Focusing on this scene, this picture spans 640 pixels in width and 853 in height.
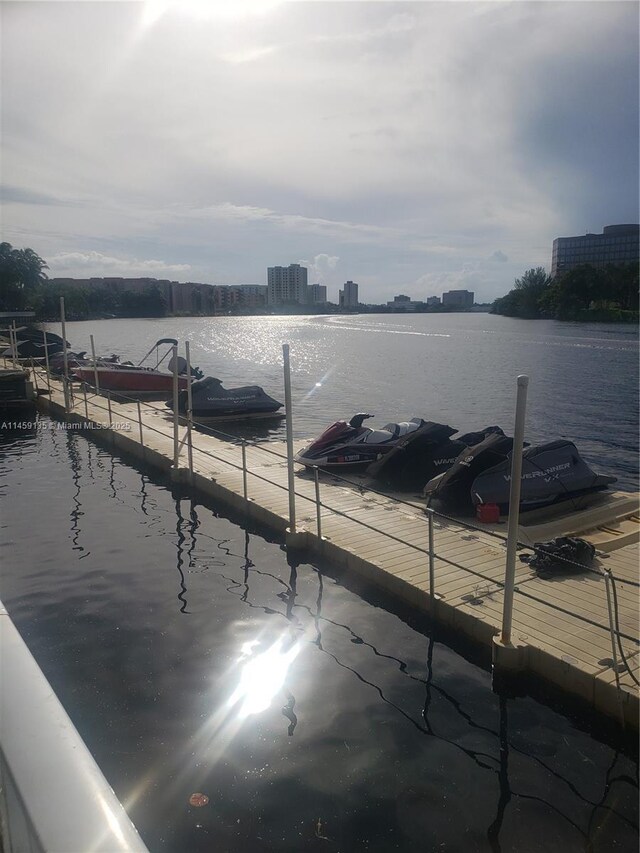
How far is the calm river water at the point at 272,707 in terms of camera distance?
15.3ft

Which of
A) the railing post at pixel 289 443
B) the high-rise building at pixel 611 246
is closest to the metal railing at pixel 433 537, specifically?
the railing post at pixel 289 443

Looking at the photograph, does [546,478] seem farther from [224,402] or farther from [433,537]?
[224,402]

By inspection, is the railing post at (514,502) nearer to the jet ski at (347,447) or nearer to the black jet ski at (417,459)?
the black jet ski at (417,459)

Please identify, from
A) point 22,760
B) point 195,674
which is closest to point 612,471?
point 195,674

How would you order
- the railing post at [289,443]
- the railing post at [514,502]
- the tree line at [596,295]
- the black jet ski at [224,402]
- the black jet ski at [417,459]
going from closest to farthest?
the railing post at [514,502] < the railing post at [289,443] < the black jet ski at [417,459] < the black jet ski at [224,402] < the tree line at [596,295]

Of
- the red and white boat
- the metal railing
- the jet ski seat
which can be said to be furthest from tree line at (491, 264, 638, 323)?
the metal railing

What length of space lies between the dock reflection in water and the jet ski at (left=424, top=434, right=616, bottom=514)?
301cm

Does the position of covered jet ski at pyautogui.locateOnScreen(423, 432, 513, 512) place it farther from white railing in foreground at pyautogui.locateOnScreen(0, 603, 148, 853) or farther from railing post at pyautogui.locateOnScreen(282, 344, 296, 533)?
white railing in foreground at pyautogui.locateOnScreen(0, 603, 148, 853)

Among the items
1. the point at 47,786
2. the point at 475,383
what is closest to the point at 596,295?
the point at 475,383

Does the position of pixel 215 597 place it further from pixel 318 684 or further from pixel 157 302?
pixel 157 302

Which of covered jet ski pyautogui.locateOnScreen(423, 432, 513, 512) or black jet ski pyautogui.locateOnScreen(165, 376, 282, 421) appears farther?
black jet ski pyautogui.locateOnScreen(165, 376, 282, 421)

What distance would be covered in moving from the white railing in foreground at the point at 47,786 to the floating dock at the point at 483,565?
185 inches

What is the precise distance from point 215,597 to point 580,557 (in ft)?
15.4

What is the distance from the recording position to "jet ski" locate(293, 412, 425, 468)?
14.0 metres
